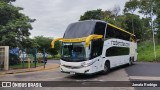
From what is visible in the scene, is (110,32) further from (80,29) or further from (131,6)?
(131,6)

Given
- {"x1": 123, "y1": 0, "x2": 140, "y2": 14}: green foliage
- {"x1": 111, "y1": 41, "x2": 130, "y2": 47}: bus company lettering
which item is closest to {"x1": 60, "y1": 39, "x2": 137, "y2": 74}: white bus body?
{"x1": 111, "y1": 41, "x2": 130, "y2": 47}: bus company lettering

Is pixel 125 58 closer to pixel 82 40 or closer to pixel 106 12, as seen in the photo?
→ pixel 82 40

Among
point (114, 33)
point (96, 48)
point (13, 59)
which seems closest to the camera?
point (96, 48)

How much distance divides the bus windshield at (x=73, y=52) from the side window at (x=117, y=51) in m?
3.52

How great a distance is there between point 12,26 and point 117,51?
11799 mm

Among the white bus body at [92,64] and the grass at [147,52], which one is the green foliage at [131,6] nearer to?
the grass at [147,52]

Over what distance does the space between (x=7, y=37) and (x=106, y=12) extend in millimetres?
38964

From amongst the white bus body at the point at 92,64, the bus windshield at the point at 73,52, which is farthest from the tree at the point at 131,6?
the bus windshield at the point at 73,52

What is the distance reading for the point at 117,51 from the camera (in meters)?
21.4

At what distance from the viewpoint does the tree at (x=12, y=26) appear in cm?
2535

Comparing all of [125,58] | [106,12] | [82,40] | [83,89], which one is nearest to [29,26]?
[125,58]

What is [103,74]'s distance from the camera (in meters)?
18.2

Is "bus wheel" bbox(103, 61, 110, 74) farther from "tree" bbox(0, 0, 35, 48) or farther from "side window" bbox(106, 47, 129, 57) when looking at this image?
"tree" bbox(0, 0, 35, 48)

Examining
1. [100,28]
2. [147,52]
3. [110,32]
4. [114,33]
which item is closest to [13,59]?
[114,33]
